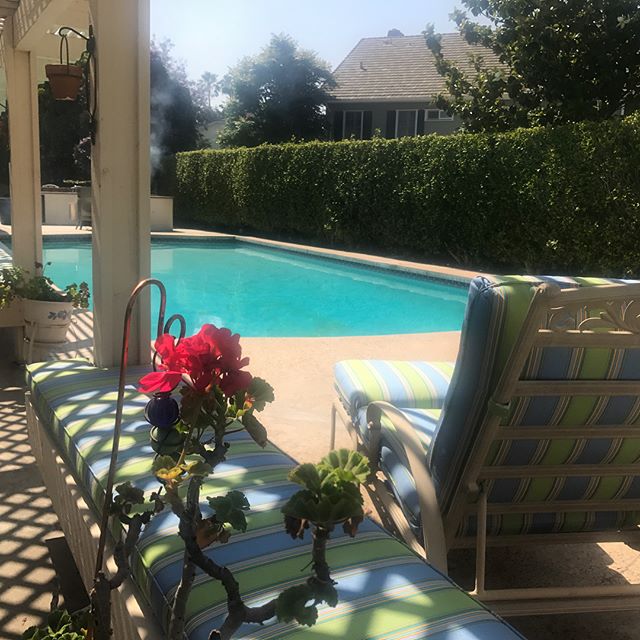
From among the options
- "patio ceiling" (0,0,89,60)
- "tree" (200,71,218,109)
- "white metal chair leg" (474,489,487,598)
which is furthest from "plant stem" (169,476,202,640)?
"tree" (200,71,218,109)

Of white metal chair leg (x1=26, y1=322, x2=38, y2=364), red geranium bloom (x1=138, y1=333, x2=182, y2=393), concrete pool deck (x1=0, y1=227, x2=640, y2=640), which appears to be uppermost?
red geranium bloom (x1=138, y1=333, x2=182, y2=393)

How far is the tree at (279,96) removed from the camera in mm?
23627

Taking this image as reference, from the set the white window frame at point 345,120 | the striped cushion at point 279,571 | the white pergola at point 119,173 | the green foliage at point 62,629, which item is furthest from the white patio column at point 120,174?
the white window frame at point 345,120

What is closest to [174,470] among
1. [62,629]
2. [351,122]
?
[62,629]

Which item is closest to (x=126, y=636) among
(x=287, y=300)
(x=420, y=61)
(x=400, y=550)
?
(x=400, y=550)

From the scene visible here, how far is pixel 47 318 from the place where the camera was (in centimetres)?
477

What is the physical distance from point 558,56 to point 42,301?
1157 centimetres

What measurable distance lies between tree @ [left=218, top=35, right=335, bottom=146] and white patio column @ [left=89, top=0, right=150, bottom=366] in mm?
20857

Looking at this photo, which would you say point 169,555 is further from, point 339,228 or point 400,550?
point 339,228

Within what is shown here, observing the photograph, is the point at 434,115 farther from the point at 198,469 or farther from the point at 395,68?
the point at 198,469

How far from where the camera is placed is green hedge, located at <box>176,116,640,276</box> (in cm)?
1070

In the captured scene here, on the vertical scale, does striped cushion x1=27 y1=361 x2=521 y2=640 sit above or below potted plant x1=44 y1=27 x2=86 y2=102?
below

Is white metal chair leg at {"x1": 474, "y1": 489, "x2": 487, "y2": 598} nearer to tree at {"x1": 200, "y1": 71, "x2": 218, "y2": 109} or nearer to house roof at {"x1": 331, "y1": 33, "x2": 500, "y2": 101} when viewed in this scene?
house roof at {"x1": 331, "y1": 33, "x2": 500, "y2": 101}

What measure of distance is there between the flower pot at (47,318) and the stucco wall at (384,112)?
19.4m
